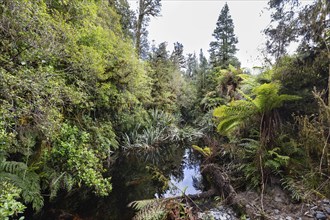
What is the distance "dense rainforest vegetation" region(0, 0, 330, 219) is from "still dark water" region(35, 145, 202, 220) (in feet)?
0.21

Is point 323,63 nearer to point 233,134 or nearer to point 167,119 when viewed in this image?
point 233,134

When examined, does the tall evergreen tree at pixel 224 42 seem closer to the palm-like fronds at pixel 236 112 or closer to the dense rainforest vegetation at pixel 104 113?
the dense rainforest vegetation at pixel 104 113

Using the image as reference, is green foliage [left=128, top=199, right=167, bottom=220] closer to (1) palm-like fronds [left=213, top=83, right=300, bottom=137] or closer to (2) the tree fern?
(2) the tree fern

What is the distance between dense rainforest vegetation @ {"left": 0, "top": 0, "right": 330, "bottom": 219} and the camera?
239 cm

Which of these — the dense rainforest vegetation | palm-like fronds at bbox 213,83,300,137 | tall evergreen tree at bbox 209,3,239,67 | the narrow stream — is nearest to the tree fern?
the dense rainforest vegetation

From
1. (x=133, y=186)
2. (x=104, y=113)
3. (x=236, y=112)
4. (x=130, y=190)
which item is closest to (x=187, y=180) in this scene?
(x=133, y=186)

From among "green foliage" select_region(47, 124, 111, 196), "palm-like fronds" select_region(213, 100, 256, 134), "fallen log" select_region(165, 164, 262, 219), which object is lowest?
"fallen log" select_region(165, 164, 262, 219)

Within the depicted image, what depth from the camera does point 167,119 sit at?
8648 mm

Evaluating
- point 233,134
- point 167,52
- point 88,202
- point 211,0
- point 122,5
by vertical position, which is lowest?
point 88,202

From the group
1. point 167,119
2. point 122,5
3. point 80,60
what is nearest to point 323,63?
point 80,60

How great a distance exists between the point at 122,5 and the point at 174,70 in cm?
439

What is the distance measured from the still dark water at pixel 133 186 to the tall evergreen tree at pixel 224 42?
7.11m

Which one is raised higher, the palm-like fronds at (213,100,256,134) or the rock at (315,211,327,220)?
the palm-like fronds at (213,100,256,134)

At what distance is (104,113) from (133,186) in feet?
7.06
